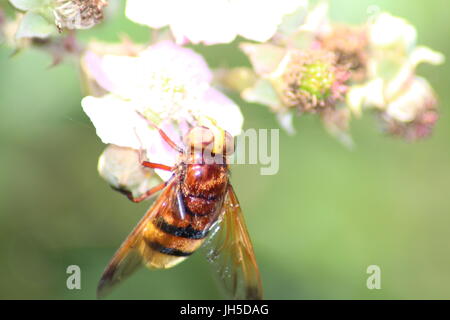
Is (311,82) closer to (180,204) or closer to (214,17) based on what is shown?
(214,17)

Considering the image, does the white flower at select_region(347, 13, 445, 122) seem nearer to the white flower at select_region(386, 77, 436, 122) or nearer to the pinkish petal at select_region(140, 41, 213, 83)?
the white flower at select_region(386, 77, 436, 122)

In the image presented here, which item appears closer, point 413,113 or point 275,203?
Answer: point 413,113

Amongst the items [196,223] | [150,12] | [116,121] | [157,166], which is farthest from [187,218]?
[150,12]

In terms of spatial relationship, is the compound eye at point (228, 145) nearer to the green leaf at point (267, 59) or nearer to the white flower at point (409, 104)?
the green leaf at point (267, 59)
